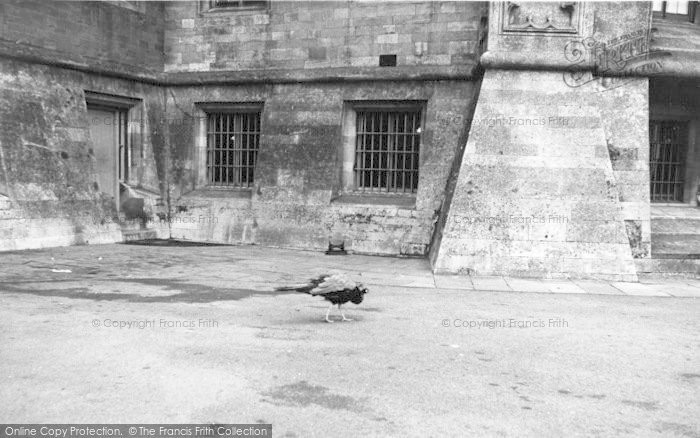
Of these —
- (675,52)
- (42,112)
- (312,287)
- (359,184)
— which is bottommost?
(312,287)

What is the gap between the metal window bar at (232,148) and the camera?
14.0 m

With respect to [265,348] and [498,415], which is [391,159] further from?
[498,415]

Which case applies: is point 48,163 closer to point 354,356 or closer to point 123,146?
point 123,146

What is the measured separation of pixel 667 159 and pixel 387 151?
571cm

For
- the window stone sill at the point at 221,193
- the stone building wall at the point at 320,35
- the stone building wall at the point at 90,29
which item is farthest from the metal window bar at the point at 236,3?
the window stone sill at the point at 221,193

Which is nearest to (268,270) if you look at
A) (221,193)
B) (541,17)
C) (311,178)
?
(311,178)

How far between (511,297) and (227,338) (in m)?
4.27

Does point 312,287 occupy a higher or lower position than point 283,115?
lower

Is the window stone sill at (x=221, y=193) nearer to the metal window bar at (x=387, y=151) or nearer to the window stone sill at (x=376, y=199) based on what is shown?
the window stone sill at (x=376, y=199)

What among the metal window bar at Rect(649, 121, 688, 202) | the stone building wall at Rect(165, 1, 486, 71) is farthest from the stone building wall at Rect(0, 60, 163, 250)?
the metal window bar at Rect(649, 121, 688, 202)

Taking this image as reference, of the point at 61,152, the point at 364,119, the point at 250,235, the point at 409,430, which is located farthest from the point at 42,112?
the point at 409,430

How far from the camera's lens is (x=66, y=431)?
349cm

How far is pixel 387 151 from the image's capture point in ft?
42.7

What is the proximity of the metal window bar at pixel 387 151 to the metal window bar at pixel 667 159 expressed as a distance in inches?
188
